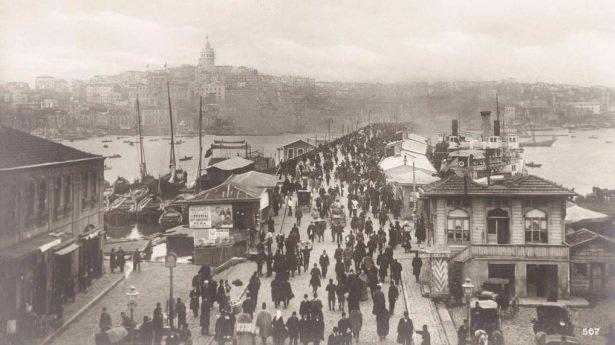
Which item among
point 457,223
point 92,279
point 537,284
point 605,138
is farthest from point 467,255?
point 605,138

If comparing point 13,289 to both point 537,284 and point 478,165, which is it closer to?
point 537,284

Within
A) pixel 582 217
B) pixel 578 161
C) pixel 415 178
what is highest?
pixel 578 161

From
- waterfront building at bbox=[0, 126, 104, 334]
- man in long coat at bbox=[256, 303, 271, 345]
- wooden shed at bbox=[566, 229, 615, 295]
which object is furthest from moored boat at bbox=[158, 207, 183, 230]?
man in long coat at bbox=[256, 303, 271, 345]

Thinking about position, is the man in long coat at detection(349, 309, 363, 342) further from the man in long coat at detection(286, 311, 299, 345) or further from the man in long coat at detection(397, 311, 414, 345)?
the man in long coat at detection(286, 311, 299, 345)

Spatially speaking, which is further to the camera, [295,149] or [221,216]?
[295,149]

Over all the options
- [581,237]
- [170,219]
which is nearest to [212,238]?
[581,237]

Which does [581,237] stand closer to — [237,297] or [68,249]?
[237,297]

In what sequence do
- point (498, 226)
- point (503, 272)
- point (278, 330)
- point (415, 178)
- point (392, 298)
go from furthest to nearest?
point (415, 178) < point (498, 226) < point (503, 272) < point (392, 298) < point (278, 330)
